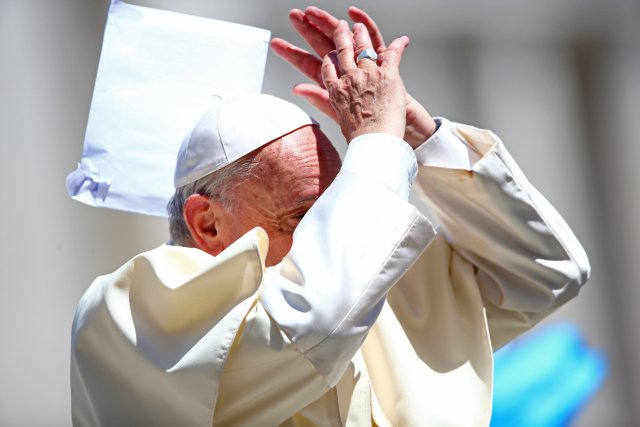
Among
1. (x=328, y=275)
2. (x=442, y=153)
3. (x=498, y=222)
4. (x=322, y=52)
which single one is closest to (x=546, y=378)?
(x=498, y=222)

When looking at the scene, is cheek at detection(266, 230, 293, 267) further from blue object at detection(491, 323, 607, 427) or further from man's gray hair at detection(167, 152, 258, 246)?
blue object at detection(491, 323, 607, 427)

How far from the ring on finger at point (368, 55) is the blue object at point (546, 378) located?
4.65 feet

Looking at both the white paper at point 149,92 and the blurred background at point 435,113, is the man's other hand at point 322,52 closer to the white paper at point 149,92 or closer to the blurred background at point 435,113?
the white paper at point 149,92

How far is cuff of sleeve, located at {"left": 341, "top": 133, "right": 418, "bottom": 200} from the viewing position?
5.03 feet

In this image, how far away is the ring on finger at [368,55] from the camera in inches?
68.2

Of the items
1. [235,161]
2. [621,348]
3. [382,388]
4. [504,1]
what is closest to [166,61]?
[235,161]

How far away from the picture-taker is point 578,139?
4.15m

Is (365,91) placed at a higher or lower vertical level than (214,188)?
higher

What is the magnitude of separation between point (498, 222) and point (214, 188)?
0.62 m

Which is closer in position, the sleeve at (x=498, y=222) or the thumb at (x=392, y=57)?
the thumb at (x=392, y=57)

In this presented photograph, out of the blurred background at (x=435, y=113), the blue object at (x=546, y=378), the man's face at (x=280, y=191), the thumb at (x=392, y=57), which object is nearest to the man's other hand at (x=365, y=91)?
the thumb at (x=392, y=57)

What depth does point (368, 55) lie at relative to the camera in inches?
68.3

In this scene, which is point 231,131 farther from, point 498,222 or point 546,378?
point 546,378

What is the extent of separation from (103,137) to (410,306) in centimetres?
83
